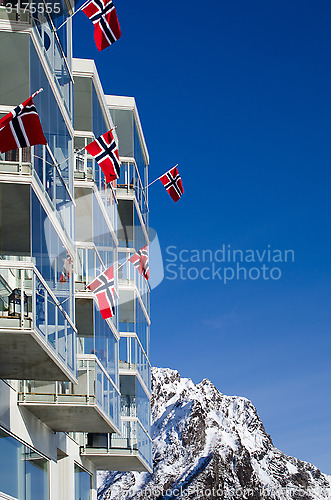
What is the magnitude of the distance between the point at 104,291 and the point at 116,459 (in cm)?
844

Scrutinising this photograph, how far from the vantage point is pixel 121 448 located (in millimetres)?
29516

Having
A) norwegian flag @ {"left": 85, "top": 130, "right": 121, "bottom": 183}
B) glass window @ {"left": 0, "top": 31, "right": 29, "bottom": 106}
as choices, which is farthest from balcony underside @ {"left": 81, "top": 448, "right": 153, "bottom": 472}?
glass window @ {"left": 0, "top": 31, "right": 29, "bottom": 106}

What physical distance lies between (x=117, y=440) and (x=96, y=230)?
7.40 metres

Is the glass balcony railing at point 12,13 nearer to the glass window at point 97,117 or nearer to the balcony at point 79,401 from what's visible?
the balcony at point 79,401

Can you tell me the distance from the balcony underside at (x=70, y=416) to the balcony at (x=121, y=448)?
4021 millimetres

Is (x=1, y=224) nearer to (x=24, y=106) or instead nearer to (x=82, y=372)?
(x=24, y=106)

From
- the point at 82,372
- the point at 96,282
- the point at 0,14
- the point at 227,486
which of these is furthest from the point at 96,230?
the point at 227,486

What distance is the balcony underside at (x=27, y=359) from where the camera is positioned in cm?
1647

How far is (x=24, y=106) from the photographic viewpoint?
16016mm

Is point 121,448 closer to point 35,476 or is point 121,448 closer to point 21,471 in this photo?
point 35,476

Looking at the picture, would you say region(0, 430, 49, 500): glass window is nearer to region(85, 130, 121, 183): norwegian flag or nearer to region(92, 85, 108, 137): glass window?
region(85, 130, 121, 183): norwegian flag

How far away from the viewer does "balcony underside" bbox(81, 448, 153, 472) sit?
28.7 meters

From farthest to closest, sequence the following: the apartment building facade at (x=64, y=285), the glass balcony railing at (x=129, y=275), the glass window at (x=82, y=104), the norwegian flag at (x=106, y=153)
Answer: the glass balcony railing at (x=129, y=275) → the glass window at (x=82, y=104) → the norwegian flag at (x=106, y=153) → the apartment building facade at (x=64, y=285)

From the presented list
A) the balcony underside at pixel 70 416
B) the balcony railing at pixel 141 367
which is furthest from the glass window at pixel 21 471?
the balcony railing at pixel 141 367
